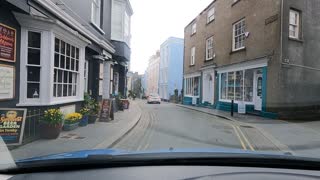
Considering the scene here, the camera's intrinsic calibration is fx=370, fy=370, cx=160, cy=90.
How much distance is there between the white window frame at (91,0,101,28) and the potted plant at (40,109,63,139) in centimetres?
694

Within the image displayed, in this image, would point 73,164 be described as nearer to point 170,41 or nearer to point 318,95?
point 318,95

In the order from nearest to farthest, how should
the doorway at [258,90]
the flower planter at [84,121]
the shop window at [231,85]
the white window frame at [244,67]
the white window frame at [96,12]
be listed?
the flower planter at [84,121] → the white window frame at [96,12] → the white window frame at [244,67] → the doorway at [258,90] → the shop window at [231,85]

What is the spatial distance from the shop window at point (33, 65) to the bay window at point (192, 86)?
23.1 meters

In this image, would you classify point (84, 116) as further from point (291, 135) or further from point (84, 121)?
point (291, 135)

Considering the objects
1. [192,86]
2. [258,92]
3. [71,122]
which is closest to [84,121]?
[71,122]

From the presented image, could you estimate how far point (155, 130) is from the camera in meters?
13.2

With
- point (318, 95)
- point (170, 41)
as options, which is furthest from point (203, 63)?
point (170, 41)

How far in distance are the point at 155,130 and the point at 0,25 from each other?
6.61m

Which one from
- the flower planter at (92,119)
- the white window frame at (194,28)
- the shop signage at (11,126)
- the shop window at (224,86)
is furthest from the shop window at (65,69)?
the white window frame at (194,28)

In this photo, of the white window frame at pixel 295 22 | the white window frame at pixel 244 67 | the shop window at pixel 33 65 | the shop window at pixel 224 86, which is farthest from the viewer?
the shop window at pixel 224 86

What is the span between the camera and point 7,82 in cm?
874

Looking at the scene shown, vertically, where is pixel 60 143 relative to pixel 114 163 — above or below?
below

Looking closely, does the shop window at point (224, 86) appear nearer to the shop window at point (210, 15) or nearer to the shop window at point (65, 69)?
the shop window at point (210, 15)

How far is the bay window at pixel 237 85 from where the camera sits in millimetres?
21453
